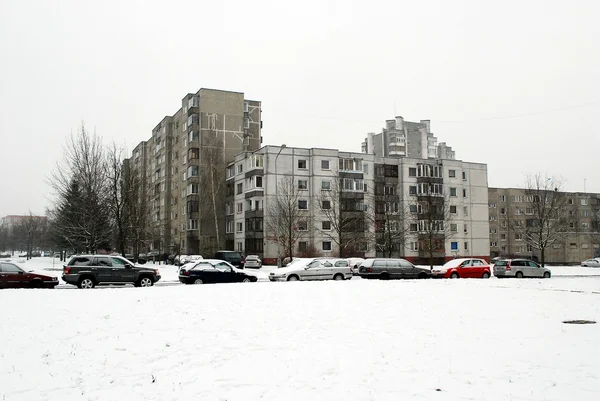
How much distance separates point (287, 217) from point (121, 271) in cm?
3189

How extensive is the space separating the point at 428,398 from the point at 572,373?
117 inches

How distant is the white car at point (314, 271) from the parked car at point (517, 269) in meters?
12.9

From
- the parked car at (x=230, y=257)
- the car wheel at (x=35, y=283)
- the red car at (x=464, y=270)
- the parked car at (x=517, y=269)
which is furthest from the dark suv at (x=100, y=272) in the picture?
the parked car at (x=517, y=269)

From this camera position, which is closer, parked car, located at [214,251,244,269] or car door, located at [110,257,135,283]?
car door, located at [110,257,135,283]

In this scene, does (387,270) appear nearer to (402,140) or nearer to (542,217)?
(542,217)

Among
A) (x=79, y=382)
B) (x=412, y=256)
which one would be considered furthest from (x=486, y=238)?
(x=79, y=382)

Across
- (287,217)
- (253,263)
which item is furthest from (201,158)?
→ (253,263)

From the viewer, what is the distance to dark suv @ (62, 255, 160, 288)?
23812 millimetres

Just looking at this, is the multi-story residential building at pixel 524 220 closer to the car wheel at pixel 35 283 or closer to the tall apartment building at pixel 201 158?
the tall apartment building at pixel 201 158

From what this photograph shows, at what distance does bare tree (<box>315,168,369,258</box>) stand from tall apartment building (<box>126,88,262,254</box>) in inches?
611

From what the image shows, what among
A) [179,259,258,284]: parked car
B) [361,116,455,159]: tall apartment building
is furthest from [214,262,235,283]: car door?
[361,116,455,159]: tall apartment building

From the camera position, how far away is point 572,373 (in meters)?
8.10

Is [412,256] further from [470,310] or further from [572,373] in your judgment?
[572,373]

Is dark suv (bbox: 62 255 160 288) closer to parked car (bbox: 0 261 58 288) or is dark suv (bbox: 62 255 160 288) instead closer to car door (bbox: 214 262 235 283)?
parked car (bbox: 0 261 58 288)
